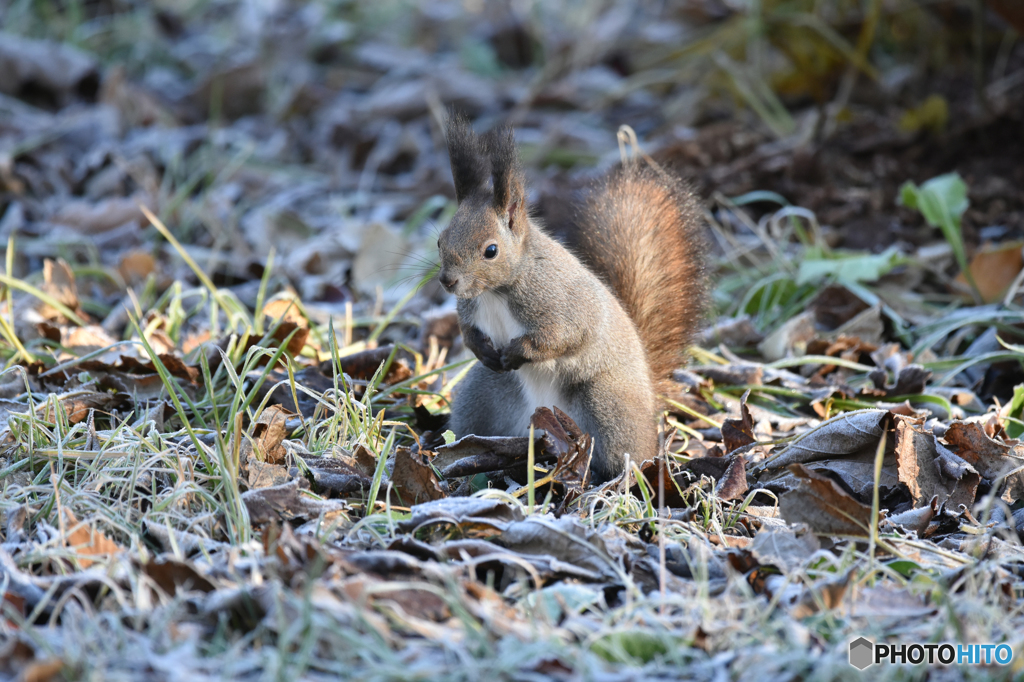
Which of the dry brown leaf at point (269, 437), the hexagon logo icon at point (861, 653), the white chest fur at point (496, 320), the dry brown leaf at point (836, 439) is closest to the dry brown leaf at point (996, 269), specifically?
the dry brown leaf at point (836, 439)

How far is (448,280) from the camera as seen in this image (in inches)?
91.8

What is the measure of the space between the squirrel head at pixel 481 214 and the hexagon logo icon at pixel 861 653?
126 centimetres

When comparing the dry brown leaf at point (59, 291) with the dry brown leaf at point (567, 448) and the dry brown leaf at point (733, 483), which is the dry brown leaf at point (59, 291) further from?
the dry brown leaf at point (733, 483)

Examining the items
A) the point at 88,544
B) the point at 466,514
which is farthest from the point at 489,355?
the point at 88,544

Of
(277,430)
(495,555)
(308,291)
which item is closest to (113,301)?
Answer: (308,291)

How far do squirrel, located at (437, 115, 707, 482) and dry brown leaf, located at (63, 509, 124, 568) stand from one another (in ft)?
3.25

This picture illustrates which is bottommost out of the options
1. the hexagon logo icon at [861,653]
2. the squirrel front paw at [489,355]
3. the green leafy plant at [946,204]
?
the hexagon logo icon at [861,653]

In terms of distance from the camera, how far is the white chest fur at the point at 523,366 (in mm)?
2541

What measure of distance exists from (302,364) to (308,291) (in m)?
0.98

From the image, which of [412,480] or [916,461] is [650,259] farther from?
[412,480]

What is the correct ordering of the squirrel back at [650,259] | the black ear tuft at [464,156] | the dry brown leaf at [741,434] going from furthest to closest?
the squirrel back at [650,259] → the dry brown leaf at [741,434] → the black ear tuft at [464,156]

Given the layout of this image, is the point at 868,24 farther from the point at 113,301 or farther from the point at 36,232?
the point at 36,232

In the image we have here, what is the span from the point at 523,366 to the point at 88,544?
1245mm

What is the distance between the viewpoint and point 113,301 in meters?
3.77
